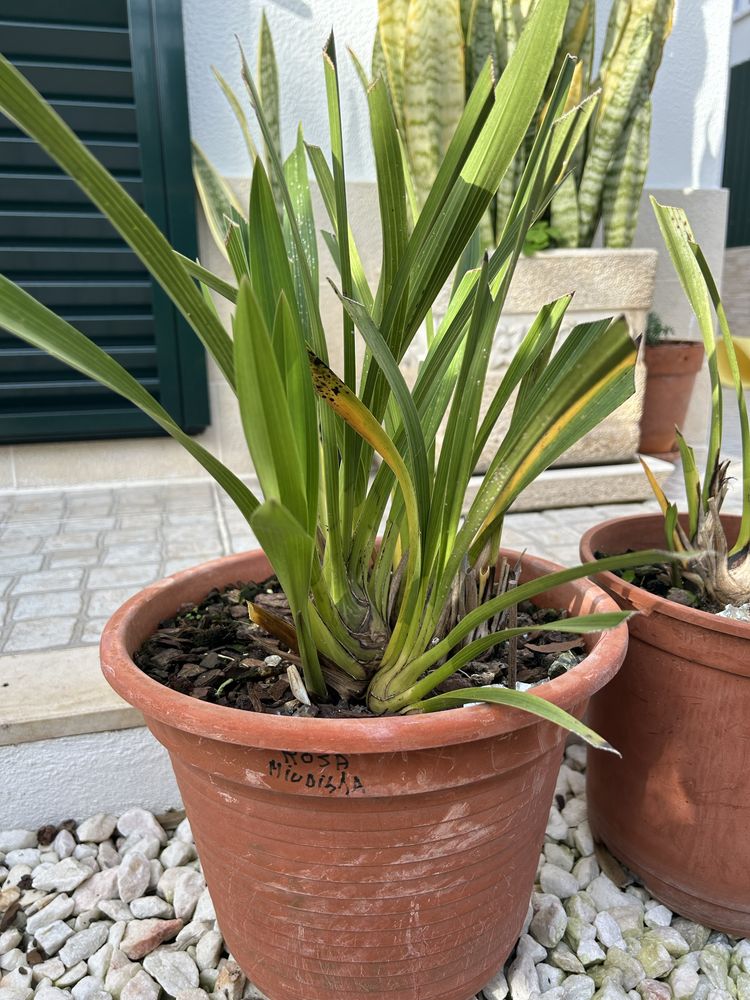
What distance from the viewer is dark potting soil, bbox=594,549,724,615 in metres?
0.94

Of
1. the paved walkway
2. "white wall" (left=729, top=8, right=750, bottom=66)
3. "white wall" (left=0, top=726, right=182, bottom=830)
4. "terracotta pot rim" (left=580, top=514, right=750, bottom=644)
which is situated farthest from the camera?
"white wall" (left=729, top=8, right=750, bottom=66)

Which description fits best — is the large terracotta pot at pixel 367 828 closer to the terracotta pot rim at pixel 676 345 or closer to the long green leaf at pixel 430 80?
the long green leaf at pixel 430 80

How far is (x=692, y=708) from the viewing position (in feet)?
2.82

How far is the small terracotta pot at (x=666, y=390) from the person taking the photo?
2475 mm

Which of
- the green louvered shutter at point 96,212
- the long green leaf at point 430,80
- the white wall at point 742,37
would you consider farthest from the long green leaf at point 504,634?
the white wall at point 742,37

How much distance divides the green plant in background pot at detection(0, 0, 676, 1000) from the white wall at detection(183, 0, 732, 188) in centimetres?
172

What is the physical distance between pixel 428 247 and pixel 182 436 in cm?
26

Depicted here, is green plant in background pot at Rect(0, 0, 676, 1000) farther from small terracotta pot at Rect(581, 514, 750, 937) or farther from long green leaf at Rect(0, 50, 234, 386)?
small terracotta pot at Rect(581, 514, 750, 937)

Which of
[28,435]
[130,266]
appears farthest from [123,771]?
[130,266]

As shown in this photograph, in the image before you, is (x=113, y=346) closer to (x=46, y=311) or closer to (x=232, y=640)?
(x=232, y=640)

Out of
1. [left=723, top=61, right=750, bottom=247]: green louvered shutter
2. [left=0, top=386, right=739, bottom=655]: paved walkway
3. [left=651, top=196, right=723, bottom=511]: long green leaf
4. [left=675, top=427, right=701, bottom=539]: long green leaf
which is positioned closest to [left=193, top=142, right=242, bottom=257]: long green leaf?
[left=0, top=386, right=739, bottom=655]: paved walkway

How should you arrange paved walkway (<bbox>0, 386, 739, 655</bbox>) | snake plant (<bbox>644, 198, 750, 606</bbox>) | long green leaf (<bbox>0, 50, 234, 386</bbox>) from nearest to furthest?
long green leaf (<bbox>0, 50, 234, 386</bbox>) → snake plant (<bbox>644, 198, 750, 606</bbox>) → paved walkway (<bbox>0, 386, 739, 655</bbox>)

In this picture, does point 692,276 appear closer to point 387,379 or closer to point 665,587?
point 665,587

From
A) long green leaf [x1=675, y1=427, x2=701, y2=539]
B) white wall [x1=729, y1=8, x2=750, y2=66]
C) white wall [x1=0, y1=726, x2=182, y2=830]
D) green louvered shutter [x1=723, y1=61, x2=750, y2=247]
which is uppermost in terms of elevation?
white wall [x1=729, y1=8, x2=750, y2=66]
